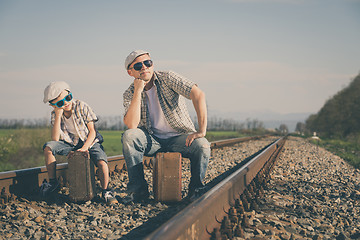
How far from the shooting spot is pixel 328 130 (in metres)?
58.6

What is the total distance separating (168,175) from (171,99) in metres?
0.82

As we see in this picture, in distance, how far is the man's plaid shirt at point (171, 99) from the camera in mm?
3659

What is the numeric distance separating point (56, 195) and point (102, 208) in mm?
821

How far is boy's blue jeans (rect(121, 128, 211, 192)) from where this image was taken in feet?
11.9

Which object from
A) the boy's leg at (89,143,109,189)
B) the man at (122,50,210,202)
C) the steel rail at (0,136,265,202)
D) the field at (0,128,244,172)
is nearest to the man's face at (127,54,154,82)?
the man at (122,50,210,202)

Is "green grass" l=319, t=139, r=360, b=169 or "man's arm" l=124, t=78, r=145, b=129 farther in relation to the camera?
"green grass" l=319, t=139, r=360, b=169

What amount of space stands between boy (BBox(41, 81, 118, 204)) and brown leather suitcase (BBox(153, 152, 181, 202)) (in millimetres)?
606

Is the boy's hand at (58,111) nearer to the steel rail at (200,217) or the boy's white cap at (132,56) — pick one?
the boy's white cap at (132,56)

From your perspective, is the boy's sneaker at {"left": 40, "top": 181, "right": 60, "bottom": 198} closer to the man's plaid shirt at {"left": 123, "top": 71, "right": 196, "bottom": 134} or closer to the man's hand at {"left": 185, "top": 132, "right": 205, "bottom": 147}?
the man's plaid shirt at {"left": 123, "top": 71, "right": 196, "bottom": 134}

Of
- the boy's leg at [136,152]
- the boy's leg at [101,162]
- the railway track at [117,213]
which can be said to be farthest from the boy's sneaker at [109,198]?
the boy's leg at [101,162]

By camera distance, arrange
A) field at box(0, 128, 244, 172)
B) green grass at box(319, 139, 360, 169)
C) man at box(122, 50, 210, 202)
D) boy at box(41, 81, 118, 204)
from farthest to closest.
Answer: field at box(0, 128, 244, 172) < green grass at box(319, 139, 360, 169) < boy at box(41, 81, 118, 204) < man at box(122, 50, 210, 202)

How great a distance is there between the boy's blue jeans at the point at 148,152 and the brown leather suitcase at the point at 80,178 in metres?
0.41

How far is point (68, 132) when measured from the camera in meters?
4.11

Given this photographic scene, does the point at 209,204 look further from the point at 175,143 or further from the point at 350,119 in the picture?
the point at 350,119
